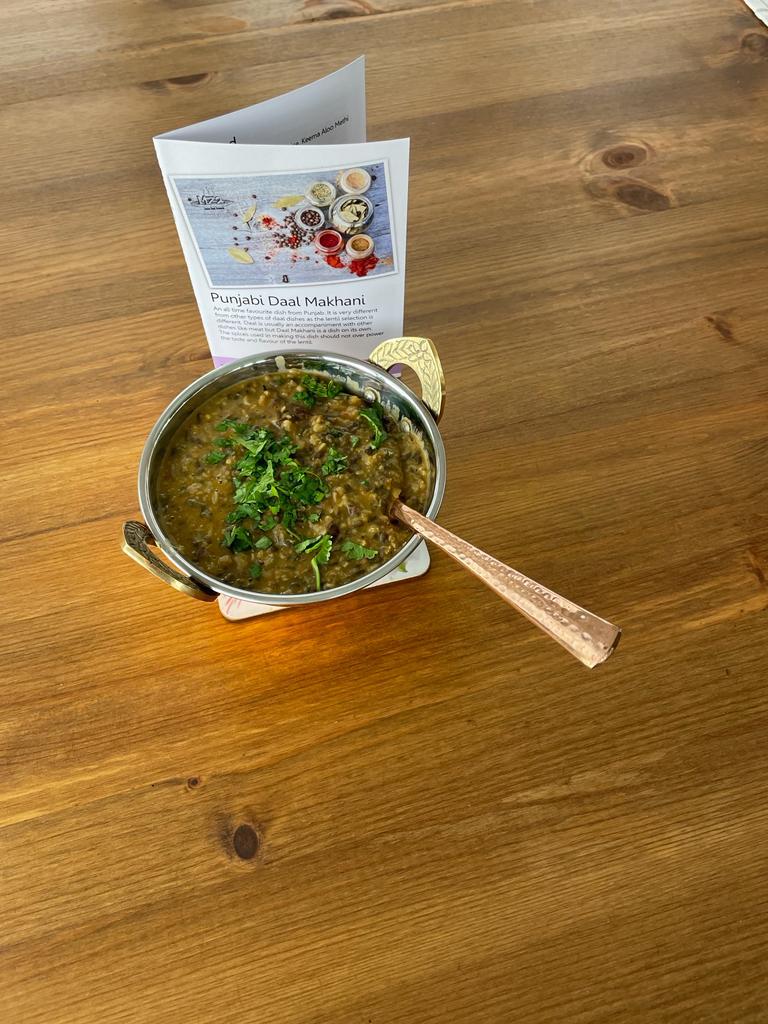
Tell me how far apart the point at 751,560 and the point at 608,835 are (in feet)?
1.18

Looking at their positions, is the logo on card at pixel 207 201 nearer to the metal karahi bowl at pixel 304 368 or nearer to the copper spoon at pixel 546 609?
the metal karahi bowl at pixel 304 368

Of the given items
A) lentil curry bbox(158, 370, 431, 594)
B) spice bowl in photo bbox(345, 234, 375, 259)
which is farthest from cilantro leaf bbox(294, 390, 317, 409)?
spice bowl in photo bbox(345, 234, 375, 259)

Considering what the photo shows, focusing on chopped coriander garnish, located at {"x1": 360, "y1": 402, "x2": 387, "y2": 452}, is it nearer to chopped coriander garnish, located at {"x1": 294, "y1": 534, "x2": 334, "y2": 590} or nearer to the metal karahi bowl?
the metal karahi bowl

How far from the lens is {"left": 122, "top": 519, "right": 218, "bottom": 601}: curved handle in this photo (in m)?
0.77

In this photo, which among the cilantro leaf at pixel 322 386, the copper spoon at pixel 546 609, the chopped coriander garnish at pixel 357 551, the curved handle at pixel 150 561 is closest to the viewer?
the copper spoon at pixel 546 609

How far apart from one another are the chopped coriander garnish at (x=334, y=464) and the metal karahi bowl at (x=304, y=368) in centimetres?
8

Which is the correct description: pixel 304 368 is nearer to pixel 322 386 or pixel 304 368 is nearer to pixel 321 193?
pixel 322 386

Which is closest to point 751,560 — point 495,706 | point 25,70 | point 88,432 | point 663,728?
point 663,728

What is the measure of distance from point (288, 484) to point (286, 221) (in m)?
0.25

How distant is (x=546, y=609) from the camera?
2.31ft

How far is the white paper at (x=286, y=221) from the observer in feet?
2.71

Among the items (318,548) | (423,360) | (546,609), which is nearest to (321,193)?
(423,360)

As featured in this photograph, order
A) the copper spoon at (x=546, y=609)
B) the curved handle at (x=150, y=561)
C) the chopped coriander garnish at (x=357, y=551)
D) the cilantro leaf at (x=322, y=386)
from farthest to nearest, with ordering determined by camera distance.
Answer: the cilantro leaf at (x=322, y=386)
the chopped coriander garnish at (x=357, y=551)
the curved handle at (x=150, y=561)
the copper spoon at (x=546, y=609)

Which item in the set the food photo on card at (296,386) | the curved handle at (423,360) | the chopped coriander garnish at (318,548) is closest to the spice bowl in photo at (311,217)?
the food photo on card at (296,386)
